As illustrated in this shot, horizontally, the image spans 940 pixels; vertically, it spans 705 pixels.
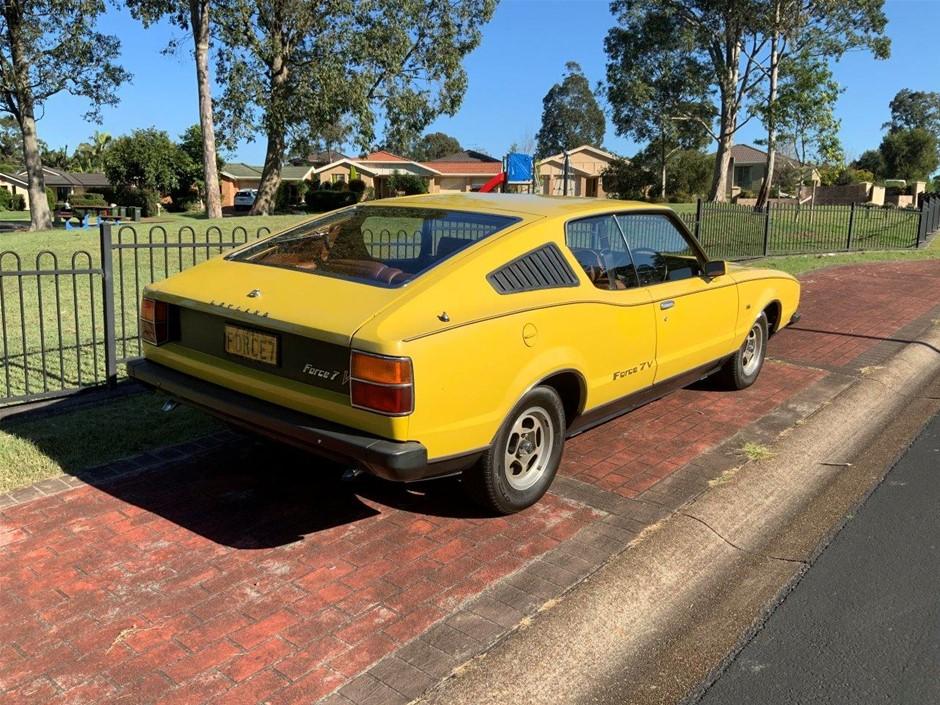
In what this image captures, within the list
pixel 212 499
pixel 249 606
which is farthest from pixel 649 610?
pixel 212 499

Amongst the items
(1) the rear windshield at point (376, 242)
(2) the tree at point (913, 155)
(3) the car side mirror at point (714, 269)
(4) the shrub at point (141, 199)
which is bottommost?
(3) the car side mirror at point (714, 269)

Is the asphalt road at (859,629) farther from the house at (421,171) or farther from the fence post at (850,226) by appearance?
the house at (421,171)

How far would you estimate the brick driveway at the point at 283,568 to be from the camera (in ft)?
9.34

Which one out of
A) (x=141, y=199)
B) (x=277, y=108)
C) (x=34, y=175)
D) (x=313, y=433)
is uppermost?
(x=277, y=108)

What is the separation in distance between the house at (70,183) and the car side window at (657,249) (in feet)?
228

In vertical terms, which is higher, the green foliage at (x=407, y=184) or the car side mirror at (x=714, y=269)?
the green foliage at (x=407, y=184)

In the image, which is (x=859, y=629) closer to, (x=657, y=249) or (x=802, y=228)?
(x=657, y=249)

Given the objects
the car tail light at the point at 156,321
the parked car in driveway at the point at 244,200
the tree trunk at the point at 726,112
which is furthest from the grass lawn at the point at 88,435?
the parked car in driveway at the point at 244,200

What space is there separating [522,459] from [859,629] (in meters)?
1.71

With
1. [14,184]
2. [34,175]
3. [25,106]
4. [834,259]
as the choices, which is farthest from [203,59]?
[14,184]

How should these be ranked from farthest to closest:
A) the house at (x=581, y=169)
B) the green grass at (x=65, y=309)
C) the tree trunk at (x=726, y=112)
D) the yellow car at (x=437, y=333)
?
the house at (x=581, y=169) < the tree trunk at (x=726, y=112) < the green grass at (x=65, y=309) < the yellow car at (x=437, y=333)

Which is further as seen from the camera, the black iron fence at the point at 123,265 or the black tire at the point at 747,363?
the black tire at the point at 747,363

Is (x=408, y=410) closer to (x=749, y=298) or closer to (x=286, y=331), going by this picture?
(x=286, y=331)

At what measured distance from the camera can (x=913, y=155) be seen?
7094 centimetres
